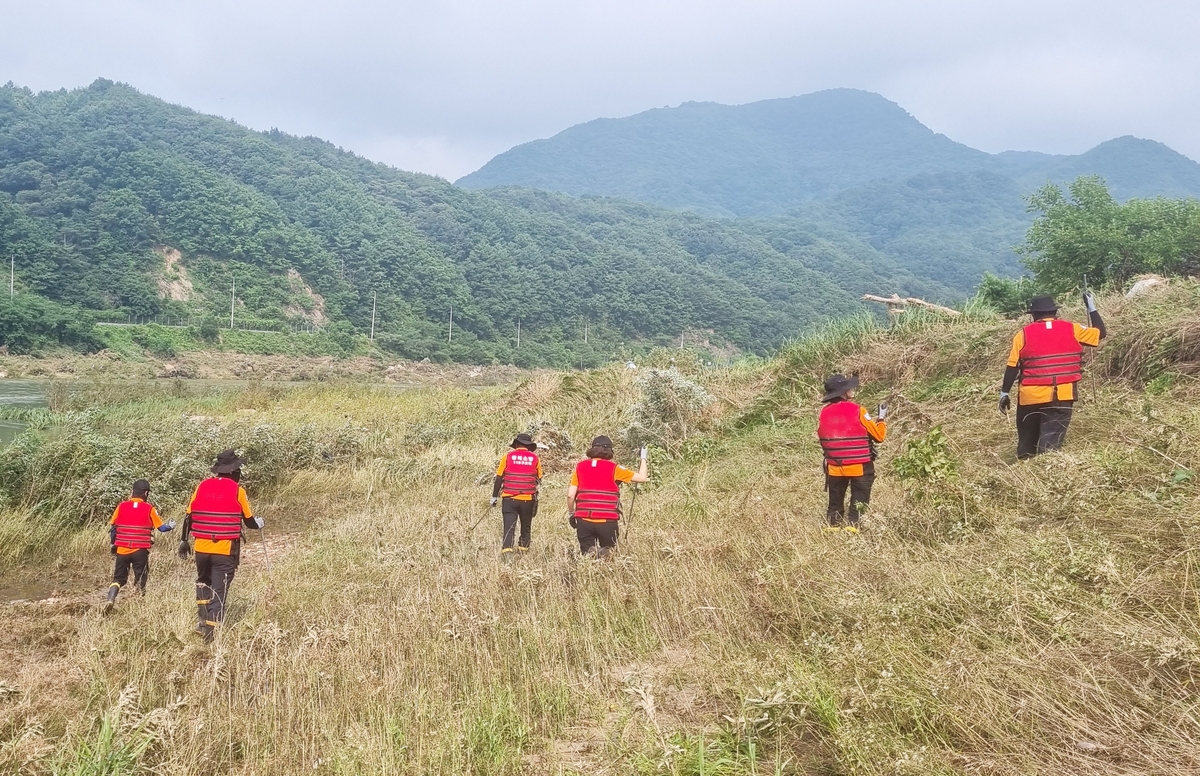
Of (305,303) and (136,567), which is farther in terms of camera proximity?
(305,303)

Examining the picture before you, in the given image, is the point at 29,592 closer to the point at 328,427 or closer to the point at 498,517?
the point at 498,517

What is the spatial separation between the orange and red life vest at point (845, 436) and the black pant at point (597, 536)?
1978 mm

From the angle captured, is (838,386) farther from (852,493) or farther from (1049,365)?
(1049,365)

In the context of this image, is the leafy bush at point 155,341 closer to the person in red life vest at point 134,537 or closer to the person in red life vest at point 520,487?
the person in red life vest at point 134,537

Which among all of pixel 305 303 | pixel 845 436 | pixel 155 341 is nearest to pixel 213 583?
pixel 845 436

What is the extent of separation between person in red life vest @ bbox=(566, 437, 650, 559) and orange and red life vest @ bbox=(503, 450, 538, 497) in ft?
3.55

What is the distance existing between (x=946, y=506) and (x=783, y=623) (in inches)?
72.7

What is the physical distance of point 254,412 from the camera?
69.5 ft

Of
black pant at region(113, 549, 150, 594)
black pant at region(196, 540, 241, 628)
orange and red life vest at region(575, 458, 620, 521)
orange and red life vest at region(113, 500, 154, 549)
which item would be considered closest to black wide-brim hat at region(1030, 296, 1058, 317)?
orange and red life vest at region(575, 458, 620, 521)

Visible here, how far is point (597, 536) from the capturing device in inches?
263

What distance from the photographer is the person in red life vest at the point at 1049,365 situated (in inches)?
262

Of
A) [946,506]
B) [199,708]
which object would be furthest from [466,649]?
[946,506]

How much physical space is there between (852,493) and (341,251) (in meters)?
95.7

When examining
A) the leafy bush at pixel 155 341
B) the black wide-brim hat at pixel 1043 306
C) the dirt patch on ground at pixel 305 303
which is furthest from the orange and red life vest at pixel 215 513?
the dirt patch on ground at pixel 305 303
